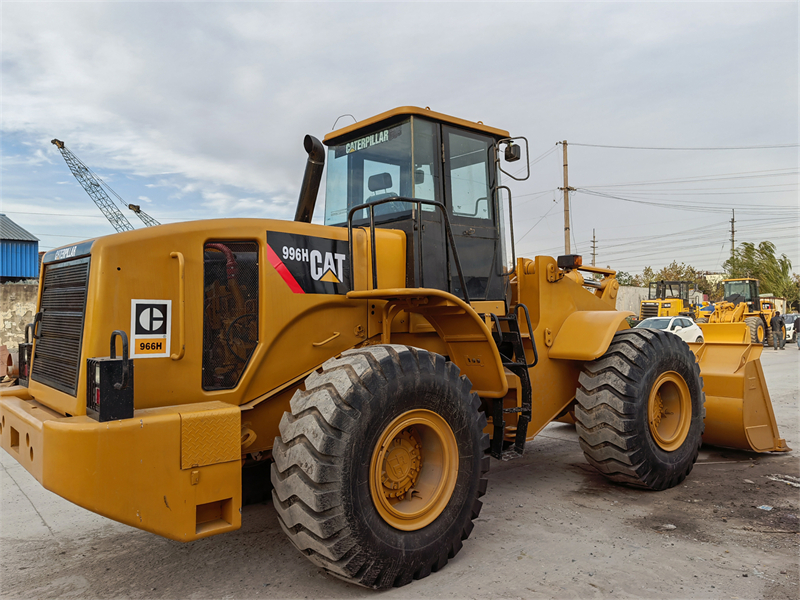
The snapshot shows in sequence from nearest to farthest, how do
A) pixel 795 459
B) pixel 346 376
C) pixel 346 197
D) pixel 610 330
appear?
pixel 346 376, pixel 346 197, pixel 610 330, pixel 795 459

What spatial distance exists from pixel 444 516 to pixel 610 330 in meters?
2.52

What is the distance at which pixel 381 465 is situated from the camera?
3480mm

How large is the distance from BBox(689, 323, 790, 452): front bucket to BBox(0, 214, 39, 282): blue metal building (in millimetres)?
28279

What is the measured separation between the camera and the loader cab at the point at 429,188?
455 centimetres

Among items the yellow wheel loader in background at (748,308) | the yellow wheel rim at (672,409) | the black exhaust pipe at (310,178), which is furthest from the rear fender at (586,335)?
the yellow wheel loader in background at (748,308)

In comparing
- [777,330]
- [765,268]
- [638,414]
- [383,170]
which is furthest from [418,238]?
[765,268]

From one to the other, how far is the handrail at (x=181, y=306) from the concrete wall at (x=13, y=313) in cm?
1477

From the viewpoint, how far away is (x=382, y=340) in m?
4.26

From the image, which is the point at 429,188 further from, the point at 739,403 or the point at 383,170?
the point at 739,403

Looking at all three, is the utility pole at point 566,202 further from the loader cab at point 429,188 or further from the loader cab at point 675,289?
the loader cab at point 429,188

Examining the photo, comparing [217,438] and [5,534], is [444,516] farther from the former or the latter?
[5,534]

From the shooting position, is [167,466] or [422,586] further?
[422,586]

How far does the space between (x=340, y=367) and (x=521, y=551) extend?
5.86 ft

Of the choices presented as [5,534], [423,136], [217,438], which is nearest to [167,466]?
[217,438]
